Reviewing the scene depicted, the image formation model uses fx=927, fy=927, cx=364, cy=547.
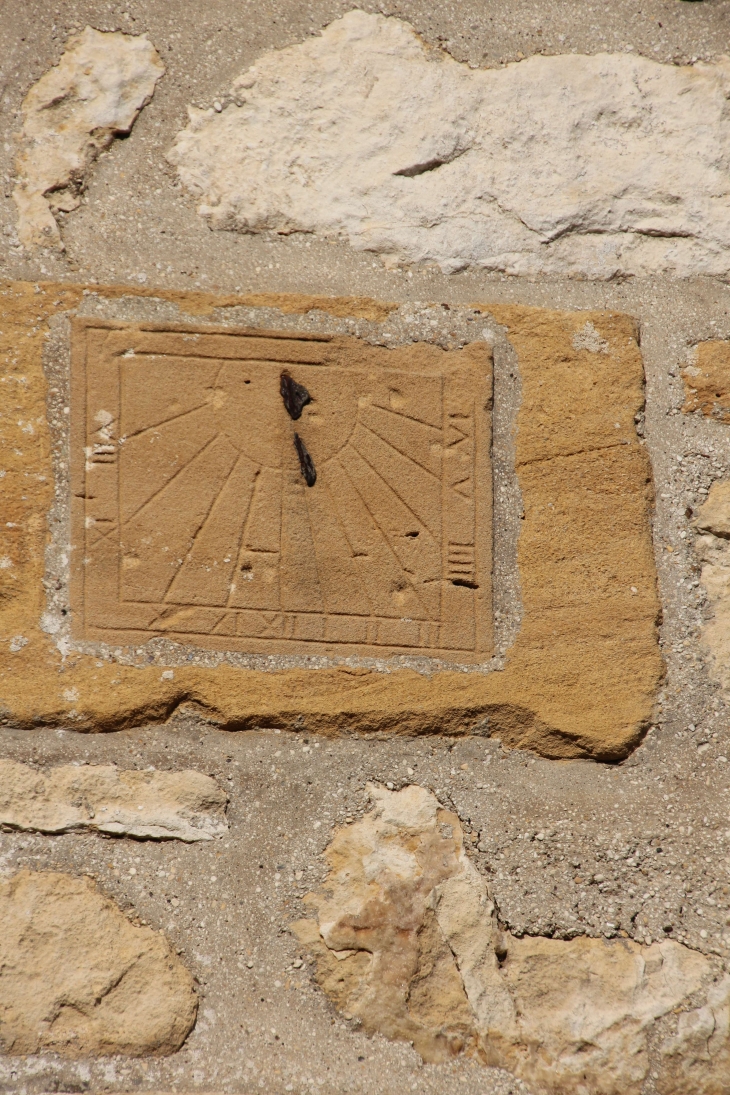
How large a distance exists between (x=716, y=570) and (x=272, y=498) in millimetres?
1094

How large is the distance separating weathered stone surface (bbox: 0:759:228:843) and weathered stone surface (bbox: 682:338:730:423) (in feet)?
4.92

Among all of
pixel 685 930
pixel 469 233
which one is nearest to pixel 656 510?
pixel 469 233

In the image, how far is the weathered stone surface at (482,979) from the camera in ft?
6.62

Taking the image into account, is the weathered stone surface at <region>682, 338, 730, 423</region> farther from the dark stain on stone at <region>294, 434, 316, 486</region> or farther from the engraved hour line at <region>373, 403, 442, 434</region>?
the dark stain on stone at <region>294, 434, 316, 486</region>

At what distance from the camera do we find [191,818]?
2123 mm

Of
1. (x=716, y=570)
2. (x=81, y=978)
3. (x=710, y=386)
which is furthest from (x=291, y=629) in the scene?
(x=710, y=386)

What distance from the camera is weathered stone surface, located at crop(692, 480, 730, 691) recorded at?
2.24 meters

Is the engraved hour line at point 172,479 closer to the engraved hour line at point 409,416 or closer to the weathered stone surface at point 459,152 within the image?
the engraved hour line at point 409,416

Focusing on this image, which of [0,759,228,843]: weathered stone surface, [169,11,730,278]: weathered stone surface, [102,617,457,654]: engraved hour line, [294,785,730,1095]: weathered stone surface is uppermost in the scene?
[169,11,730,278]: weathered stone surface

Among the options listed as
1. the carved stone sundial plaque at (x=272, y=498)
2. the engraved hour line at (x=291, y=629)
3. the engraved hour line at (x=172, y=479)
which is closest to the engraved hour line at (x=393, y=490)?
the carved stone sundial plaque at (x=272, y=498)

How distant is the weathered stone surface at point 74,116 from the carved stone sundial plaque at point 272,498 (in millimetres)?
311

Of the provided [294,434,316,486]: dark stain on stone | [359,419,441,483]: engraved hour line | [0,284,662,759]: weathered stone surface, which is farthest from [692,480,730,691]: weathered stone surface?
[294,434,316,486]: dark stain on stone

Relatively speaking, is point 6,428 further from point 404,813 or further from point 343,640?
point 404,813

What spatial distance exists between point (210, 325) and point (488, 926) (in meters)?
1.54
